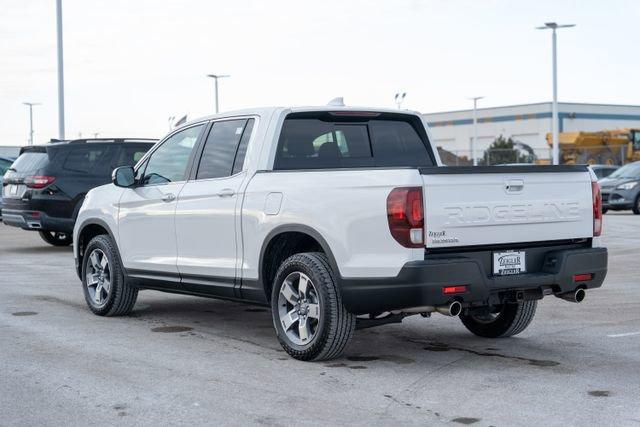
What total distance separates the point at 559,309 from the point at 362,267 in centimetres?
388

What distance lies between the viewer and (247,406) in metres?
5.86

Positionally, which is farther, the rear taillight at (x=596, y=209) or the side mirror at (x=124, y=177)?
the side mirror at (x=124, y=177)

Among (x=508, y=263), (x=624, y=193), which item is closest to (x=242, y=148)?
(x=508, y=263)

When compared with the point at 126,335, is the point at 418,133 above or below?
above

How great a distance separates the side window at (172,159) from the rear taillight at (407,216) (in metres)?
2.65

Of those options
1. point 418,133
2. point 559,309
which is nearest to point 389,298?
point 418,133

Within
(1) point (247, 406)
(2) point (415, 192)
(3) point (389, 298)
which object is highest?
(2) point (415, 192)

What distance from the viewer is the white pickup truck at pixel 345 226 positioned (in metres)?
6.57

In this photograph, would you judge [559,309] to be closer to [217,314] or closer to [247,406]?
[217,314]

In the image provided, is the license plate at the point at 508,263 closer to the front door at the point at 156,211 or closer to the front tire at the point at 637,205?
the front door at the point at 156,211

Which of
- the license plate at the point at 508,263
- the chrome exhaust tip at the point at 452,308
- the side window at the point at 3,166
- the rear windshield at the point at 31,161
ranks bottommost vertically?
the chrome exhaust tip at the point at 452,308

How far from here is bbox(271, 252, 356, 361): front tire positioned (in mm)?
6875

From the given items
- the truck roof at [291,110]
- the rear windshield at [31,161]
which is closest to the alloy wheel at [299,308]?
the truck roof at [291,110]

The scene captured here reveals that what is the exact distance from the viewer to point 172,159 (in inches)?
349
